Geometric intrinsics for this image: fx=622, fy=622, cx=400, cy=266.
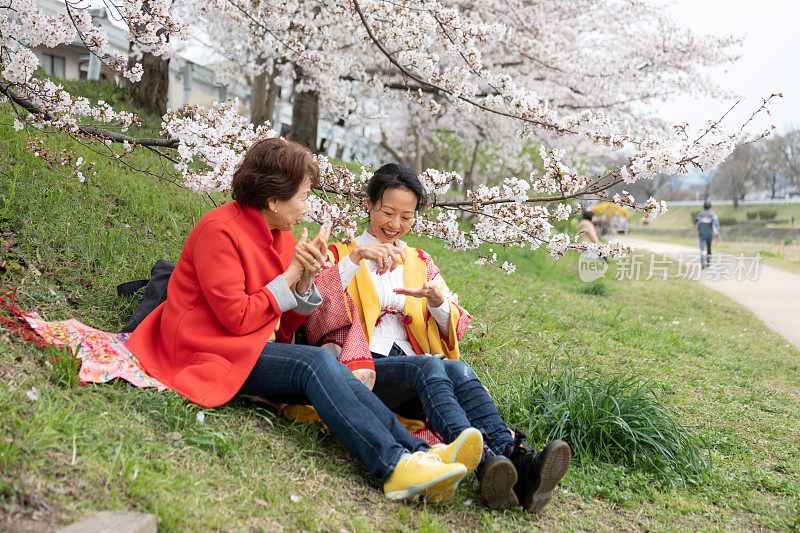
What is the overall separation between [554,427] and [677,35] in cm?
1096

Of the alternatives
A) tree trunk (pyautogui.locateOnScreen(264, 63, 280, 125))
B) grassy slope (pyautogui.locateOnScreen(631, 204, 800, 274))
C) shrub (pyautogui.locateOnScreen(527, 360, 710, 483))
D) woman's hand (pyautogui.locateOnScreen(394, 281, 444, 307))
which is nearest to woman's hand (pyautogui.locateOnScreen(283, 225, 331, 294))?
woman's hand (pyautogui.locateOnScreen(394, 281, 444, 307))

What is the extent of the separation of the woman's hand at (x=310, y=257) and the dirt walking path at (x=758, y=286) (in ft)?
19.0

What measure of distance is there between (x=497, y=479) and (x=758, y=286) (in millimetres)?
13404

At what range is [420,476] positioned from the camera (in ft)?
7.59

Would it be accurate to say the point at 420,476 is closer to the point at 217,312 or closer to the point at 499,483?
the point at 499,483

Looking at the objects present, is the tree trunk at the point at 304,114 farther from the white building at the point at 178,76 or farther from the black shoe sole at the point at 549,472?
the black shoe sole at the point at 549,472

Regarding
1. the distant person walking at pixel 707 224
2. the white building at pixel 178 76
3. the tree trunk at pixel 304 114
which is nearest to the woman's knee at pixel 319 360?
the white building at pixel 178 76

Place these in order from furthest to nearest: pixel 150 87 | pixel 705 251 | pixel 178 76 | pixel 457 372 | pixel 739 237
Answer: pixel 739 237 → pixel 178 76 → pixel 705 251 → pixel 150 87 → pixel 457 372

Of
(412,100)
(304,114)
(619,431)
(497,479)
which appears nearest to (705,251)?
(304,114)

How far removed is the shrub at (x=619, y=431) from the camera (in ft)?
10.8

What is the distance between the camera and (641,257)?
1833cm

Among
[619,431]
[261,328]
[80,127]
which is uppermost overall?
[80,127]

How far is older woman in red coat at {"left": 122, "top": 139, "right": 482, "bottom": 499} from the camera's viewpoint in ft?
8.01

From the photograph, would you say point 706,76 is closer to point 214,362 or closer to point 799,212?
point 214,362
